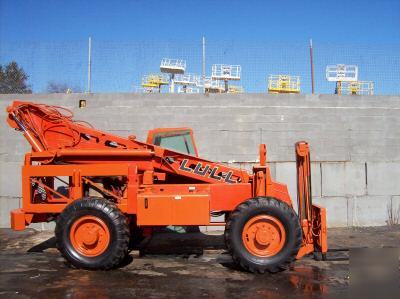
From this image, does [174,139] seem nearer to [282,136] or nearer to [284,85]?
[282,136]

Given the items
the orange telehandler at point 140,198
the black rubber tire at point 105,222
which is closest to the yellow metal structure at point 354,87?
the orange telehandler at point 140,198

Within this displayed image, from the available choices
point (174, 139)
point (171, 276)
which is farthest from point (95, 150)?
point (171, 276)

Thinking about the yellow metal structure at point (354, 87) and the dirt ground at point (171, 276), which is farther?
the yellow metal structure at point (354, 87)

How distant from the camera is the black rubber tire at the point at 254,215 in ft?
20.0

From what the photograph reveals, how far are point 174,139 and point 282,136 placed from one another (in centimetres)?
311

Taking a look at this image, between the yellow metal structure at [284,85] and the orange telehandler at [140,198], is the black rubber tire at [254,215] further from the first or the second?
the yellow metal structure at [284,85]

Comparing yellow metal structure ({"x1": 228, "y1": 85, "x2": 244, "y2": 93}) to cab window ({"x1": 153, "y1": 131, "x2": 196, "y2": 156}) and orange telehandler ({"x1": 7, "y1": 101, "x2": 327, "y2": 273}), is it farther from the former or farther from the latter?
orange telehandler ({"x1": 7, "y1": 101, "x2": 327, "y2": 273})

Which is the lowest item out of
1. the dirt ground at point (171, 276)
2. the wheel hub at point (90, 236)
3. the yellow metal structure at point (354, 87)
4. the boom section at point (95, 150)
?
the dirt ground at point (171, 276)

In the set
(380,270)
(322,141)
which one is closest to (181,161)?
(380,270)

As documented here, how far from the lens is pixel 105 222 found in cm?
633

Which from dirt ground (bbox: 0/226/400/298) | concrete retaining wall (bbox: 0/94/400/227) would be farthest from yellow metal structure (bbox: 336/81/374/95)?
dirt ground (bbox: 0/226/400/298)

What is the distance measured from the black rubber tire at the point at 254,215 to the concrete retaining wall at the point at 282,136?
384 centimetres

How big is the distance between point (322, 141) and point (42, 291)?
22.9 feet

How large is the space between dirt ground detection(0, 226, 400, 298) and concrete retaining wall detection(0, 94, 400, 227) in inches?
68.4
